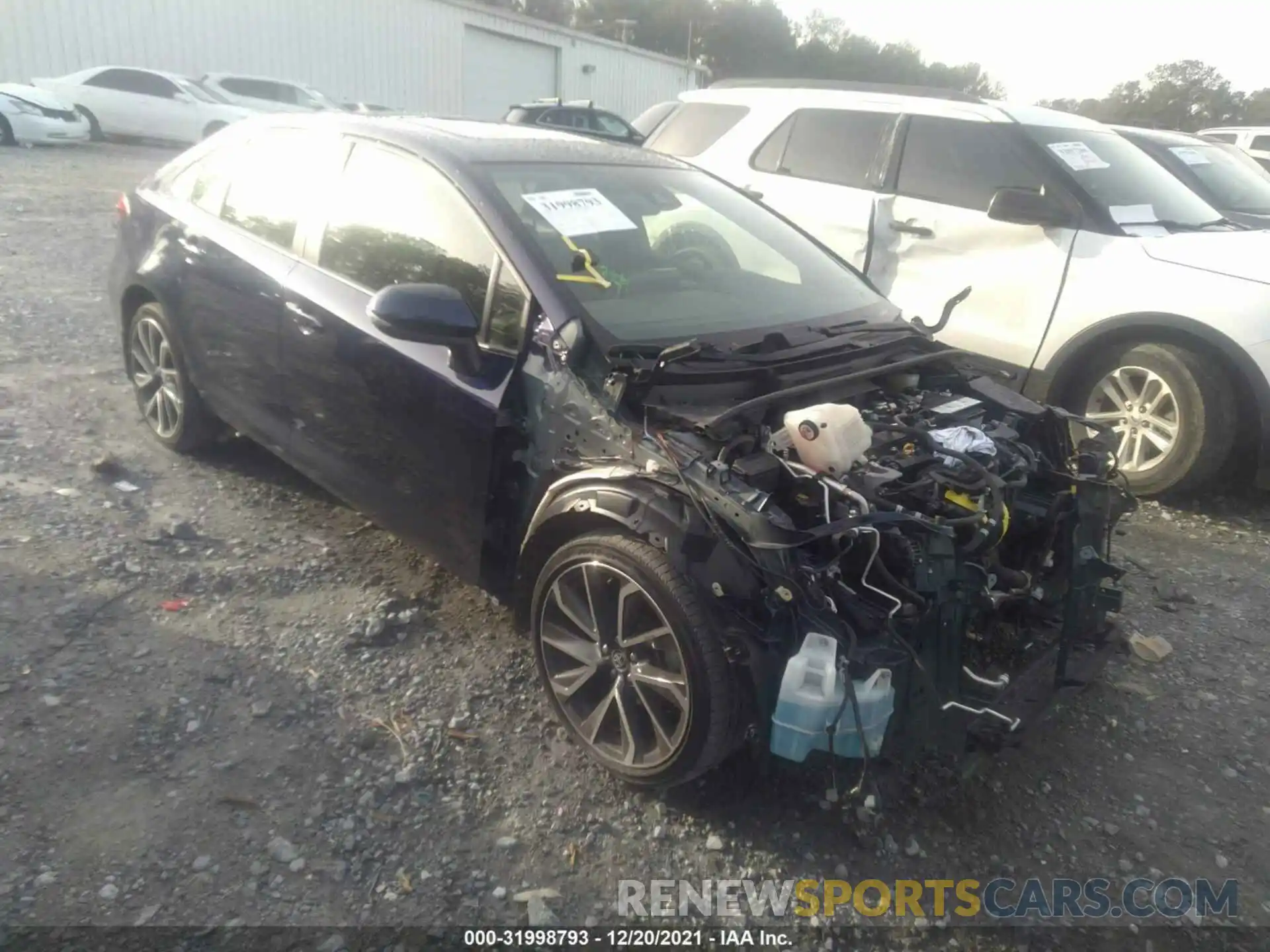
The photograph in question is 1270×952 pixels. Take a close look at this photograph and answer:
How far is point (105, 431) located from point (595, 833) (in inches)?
150

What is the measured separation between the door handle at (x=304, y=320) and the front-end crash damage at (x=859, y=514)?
1061 mm

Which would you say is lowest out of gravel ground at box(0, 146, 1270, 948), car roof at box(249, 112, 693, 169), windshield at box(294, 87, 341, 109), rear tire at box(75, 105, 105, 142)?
rear tire at box(75, 105, 105, 142)

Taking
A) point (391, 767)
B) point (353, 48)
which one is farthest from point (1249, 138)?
point (353, 48)

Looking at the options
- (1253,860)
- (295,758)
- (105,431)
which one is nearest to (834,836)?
(1253,860)

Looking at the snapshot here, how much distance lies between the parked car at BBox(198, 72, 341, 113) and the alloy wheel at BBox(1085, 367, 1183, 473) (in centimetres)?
1776

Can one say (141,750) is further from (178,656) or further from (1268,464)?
(1268,464)

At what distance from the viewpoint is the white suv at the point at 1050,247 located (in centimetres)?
480

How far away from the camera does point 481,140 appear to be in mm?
3607

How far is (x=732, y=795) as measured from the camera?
2.76 meters

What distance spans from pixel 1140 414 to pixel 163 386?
5.10m

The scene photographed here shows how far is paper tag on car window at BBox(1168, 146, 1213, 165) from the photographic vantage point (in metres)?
7.95

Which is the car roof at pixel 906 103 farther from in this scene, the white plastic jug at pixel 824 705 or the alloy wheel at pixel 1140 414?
the white plastic jug at pixel 824 705

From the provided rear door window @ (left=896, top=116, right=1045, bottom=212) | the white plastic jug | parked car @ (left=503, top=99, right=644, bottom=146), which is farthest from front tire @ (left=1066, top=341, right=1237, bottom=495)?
parked car @ (left=503, top=99, right=644, bottom=146)

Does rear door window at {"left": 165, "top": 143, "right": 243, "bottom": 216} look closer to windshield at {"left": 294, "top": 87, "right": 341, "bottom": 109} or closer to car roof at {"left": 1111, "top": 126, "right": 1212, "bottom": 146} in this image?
car roof at {"left": 1111, "top": 126, "right": 1212, "bottom": 146}
